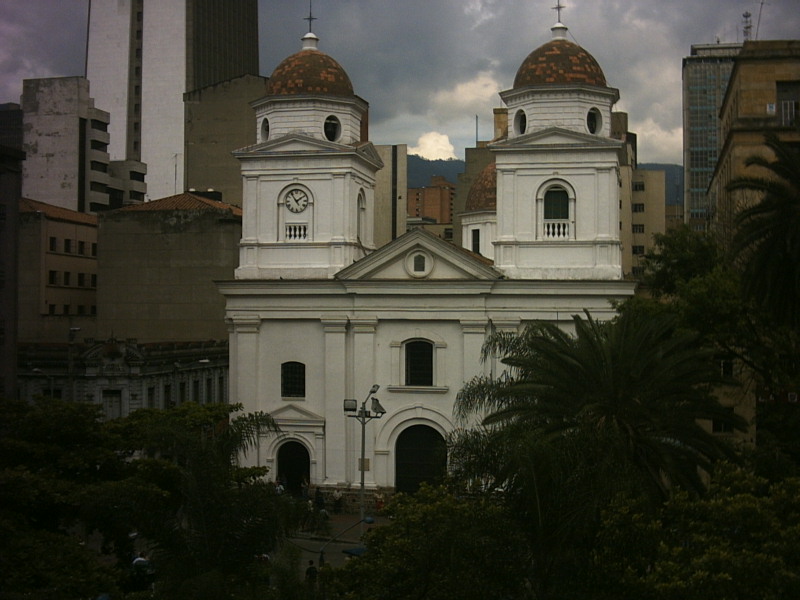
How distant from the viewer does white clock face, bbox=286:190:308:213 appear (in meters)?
45.1

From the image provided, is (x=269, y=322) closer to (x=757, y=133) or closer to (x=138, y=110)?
(x=757, y=133)

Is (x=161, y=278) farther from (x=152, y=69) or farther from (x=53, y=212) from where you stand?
(x=152, y=69)

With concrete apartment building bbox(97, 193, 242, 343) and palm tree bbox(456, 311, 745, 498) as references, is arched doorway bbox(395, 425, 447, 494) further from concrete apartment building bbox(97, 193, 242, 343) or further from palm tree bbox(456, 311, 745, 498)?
concrete apartment building bbox(97, 193, 242, 343)

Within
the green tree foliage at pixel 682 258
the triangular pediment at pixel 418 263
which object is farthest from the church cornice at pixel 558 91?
the green tree foliage at pixel 682 258

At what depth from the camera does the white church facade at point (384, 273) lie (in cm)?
4281

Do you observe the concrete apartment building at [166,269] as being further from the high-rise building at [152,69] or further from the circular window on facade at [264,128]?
the high-rise building at [152,69]

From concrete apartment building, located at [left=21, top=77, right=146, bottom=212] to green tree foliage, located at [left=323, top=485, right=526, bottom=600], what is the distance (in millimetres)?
60095

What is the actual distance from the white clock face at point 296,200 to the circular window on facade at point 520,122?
838 cm

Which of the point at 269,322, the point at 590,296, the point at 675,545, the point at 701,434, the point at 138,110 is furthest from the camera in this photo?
the point at 138,110

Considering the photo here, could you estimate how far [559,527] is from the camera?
2200 centimetres

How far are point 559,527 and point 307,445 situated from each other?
23.2 metres

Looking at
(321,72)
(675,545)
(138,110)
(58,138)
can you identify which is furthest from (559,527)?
(138,110)

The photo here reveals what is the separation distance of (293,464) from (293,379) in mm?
3214

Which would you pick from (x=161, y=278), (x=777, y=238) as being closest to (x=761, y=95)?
(x=777, y=238)
